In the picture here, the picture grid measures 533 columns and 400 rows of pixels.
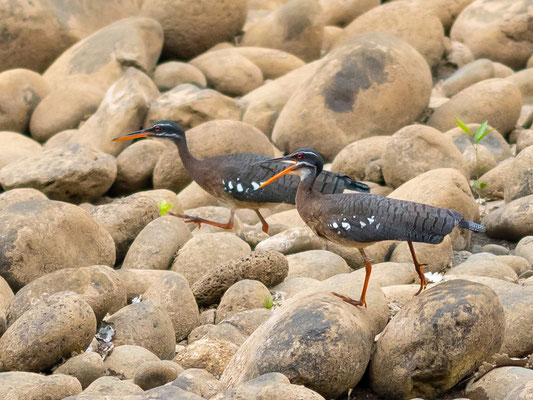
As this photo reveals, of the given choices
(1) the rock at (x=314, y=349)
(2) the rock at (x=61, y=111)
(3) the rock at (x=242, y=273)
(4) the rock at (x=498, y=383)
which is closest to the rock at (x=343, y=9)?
(2) the rock at (x=61, y=111)

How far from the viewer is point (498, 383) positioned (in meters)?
5.56

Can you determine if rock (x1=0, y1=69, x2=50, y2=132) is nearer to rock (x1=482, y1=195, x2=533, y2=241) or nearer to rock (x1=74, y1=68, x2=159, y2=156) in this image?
rock (x1=74, y1=68, x2=159, y2=156)

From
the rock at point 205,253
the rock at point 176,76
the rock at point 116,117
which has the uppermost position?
the rock at point 205,253

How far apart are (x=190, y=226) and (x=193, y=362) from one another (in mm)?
3823

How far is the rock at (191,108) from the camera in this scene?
13016 millimetres

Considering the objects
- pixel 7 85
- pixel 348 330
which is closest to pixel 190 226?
pixel 348 330

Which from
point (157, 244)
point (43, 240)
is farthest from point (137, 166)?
point (43, 240)

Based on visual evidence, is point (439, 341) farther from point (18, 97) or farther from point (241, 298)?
point (18, 97)

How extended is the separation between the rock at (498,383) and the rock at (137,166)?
23.1ft

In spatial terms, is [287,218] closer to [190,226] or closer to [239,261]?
[190,226]

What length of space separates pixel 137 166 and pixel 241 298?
16.0ft

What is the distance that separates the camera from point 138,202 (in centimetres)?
962

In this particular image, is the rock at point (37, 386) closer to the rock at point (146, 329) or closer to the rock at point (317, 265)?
the rock at point (146, 329)

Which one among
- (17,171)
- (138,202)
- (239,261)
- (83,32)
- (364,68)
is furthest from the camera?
(83,32)
